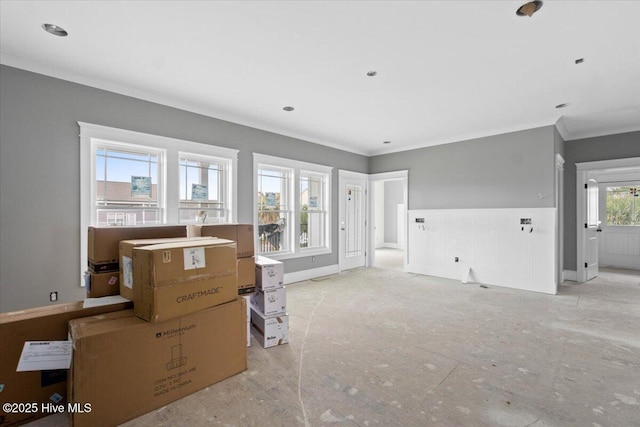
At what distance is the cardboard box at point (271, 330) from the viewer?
277 cm

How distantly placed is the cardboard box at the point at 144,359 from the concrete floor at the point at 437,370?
0.38ft

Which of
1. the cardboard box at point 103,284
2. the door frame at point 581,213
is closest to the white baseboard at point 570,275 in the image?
the door frame at point 581,213

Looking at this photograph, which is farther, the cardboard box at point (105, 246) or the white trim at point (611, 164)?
the white trim at point (611, 164)

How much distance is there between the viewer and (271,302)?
9.33 feet

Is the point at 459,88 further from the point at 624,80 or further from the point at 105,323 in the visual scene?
the point at 105,323

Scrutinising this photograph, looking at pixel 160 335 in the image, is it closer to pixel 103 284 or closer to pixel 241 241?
pixel 103 284

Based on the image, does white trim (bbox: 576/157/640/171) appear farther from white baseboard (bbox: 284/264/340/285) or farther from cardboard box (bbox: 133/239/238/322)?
cardboard box (bbox: 133/239/238/322)

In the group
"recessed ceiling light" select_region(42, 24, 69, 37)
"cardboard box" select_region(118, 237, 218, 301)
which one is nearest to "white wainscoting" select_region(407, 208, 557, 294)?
"cardboard box" select_region(118, 237, 218, 301)

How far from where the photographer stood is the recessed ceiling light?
243 cm

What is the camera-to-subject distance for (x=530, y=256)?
15.9 feet

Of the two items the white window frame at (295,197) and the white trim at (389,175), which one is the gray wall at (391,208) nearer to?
the white trim at (389,175)

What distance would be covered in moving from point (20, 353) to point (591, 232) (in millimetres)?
8151

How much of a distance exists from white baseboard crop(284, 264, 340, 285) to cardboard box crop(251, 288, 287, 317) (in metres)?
2.37

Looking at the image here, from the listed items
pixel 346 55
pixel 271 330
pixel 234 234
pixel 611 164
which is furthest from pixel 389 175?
pixel 271 330
